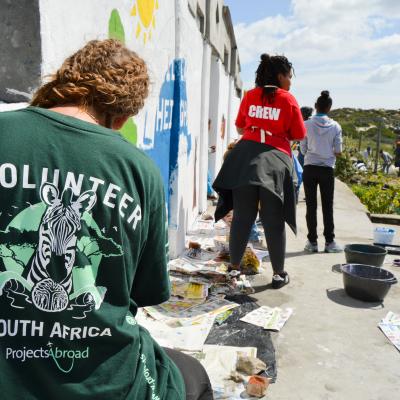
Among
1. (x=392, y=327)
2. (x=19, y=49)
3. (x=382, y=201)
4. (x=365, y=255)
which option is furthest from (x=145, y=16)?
(x=382, y=201)

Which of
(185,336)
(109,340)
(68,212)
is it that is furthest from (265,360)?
(68,212)

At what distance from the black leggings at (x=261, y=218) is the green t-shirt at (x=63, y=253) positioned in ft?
8.88

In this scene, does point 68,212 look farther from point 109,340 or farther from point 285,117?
point 285,117

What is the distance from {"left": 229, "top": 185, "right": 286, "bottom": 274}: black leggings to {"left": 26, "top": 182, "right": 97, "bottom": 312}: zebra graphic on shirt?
9.08 ft

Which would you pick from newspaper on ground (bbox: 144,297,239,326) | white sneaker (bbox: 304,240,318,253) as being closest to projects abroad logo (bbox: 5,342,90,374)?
newspaper on ground (bbox: 144,297,239,326)

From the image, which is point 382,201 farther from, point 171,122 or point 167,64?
point 167,64

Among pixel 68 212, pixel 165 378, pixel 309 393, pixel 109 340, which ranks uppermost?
pixel 68 212

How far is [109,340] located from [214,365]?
1.71 meters

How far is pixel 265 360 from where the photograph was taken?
9.41 feet

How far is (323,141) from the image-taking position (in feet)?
16.9

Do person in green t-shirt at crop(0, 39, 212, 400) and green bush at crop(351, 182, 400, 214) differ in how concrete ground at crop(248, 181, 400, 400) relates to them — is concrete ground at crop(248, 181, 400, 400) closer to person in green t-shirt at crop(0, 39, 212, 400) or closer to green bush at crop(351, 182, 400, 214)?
person in green t-shirt at crop(0, 39, 212, 400)

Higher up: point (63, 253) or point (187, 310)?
point (63, 253)

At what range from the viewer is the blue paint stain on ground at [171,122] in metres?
4.05

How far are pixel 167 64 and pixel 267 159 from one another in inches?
50.3
